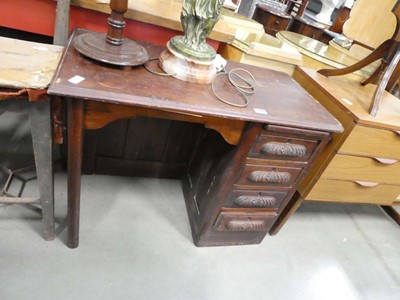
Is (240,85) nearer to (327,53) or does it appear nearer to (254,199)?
(254,199)

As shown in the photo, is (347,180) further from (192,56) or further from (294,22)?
(294,22)

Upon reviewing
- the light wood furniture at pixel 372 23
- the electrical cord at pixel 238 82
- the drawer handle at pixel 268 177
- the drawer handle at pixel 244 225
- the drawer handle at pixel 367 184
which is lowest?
the drawer handle at pixel 244 225

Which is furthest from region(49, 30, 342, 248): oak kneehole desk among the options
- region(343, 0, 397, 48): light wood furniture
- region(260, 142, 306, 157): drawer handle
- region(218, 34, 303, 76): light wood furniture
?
region(343, 0, 397, 48): light wood furniture

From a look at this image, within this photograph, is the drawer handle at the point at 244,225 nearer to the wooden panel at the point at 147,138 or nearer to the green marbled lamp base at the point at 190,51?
the wooden panel at the point at 147,138

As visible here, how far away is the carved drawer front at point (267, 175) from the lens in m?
1.08

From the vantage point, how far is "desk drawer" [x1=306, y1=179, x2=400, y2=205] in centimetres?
132

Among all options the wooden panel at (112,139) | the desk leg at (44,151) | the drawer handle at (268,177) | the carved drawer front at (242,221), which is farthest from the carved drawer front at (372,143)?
the desk leg at (44,151)

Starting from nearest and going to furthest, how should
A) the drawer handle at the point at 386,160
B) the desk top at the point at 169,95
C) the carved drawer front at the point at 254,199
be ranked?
1. the desk top at the point at 169,95
2. the carved drawer front at the point at 254,199
3. the drawer handle at the point at 386,160

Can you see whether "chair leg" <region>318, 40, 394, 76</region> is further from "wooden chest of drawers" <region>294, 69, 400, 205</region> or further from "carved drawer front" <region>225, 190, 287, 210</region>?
"carved drawer front" <region>225, 190, 287, 210</region>

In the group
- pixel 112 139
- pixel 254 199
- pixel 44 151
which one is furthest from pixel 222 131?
pixel 112 139

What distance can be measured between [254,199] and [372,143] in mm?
544

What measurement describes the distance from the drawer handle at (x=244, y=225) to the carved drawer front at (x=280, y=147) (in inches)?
13.4

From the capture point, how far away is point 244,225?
125 centimetres

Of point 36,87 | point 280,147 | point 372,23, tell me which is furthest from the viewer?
point 372,23
